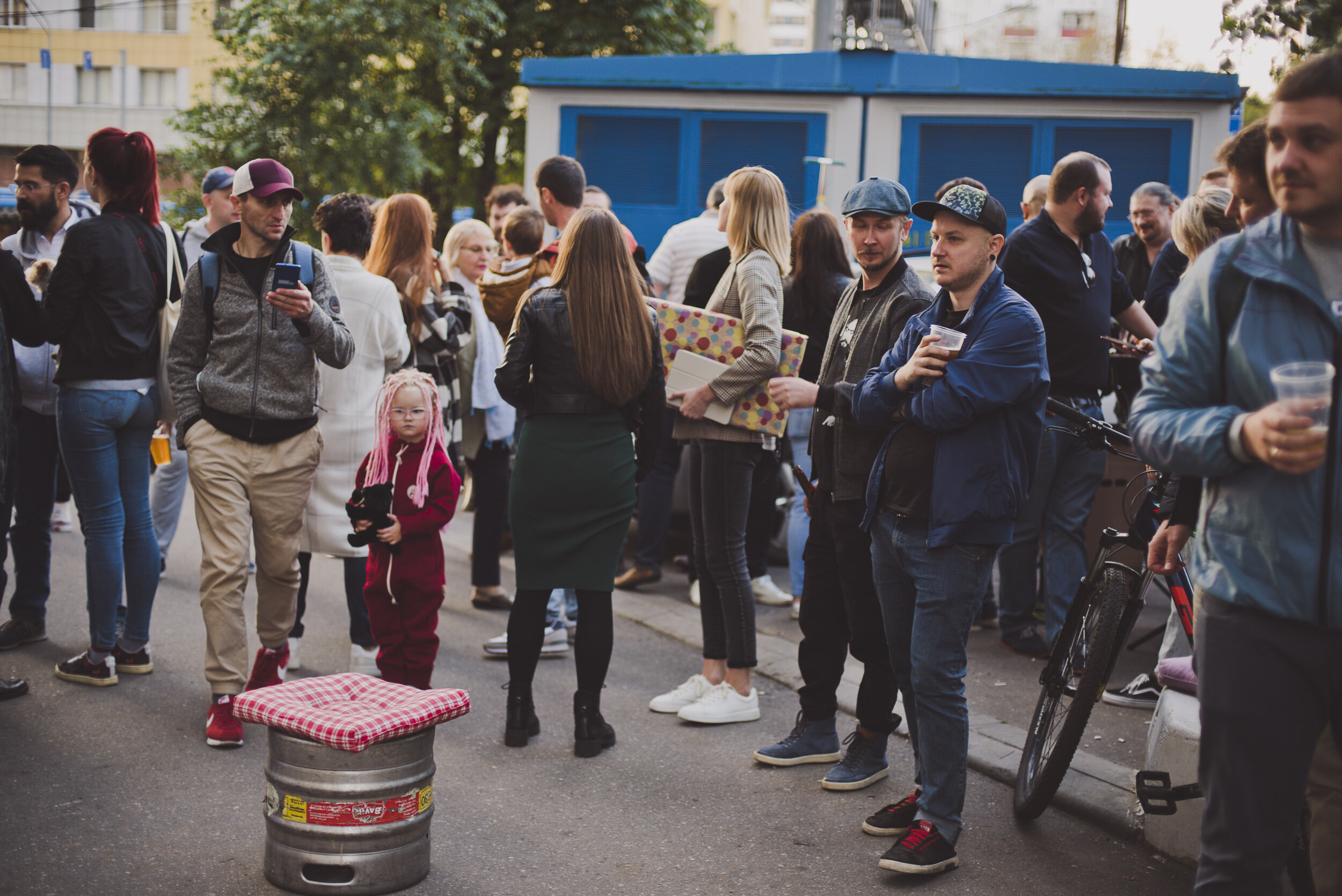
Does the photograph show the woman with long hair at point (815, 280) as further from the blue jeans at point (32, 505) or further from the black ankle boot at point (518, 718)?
the blue jeans at point (32, 505)

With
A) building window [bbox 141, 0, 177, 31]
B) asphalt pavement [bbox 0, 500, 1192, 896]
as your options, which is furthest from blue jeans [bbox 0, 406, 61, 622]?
building window [bbox 141, 0, 177, 31]

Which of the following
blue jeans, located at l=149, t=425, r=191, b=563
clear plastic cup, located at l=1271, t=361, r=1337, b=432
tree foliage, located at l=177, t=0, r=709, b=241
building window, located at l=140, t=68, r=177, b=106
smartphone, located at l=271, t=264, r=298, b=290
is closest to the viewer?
clear plastic cup, located at l=1271, t=361, r=1337, b=432

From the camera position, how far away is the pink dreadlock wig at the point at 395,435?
4711 millimetres

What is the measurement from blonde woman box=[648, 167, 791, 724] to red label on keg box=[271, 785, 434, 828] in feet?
5.82

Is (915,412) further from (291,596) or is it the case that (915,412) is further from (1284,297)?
(291,596)

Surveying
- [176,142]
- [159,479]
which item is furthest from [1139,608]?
[176,142]

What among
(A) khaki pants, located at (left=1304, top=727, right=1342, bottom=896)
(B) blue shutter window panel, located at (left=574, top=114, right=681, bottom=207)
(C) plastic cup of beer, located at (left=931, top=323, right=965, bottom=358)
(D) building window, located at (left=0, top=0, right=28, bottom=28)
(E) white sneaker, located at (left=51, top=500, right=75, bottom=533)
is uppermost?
(D) building window, located at (left=0, top=0, right=28, bottom=28)

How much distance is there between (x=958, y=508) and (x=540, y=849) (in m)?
1.63

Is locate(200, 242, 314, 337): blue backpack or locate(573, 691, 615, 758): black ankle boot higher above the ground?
locate(200, 242, 314, 337): blue backpack

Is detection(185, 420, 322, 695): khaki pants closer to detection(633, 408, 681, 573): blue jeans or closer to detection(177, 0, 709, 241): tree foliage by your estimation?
detection(633, 408, 681, 573): blue jeans

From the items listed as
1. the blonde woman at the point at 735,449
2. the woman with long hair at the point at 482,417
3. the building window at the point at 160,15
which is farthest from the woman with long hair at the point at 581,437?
the building window at the point at 160,15

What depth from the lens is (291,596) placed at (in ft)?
16.0

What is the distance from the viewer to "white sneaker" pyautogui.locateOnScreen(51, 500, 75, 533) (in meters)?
8.27

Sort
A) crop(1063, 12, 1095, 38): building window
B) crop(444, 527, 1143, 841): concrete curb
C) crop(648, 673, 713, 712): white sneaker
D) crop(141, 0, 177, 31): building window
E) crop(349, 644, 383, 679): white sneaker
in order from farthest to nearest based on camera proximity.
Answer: crop(141, 0, 177, 31): building window, crop(1063, 12, 1095, 38): building window, crop(349, 644, 383, 679): white sneaker, crop(648, 673, 713, 712): white sneaker, crop(444, 527, 1143, 841): concrete curb
